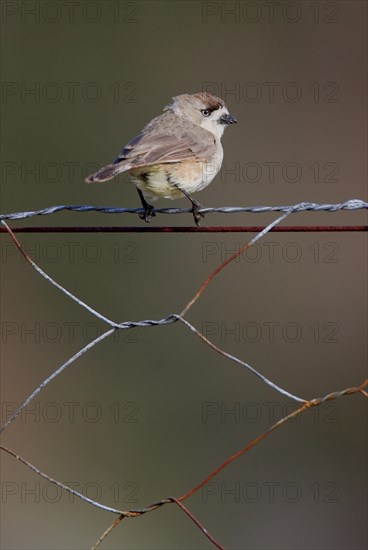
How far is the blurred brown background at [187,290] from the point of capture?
251 inches

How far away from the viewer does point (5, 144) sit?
8.67 m

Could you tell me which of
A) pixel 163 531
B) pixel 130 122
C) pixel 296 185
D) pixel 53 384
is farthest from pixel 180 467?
pixel 130 122

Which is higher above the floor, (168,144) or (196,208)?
(168,144)

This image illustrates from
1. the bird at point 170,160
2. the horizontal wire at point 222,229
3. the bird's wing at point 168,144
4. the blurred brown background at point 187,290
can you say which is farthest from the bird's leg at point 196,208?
the blurred brown background at point 187,290

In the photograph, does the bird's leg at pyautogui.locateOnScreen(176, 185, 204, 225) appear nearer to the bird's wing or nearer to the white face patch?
the bird's wing

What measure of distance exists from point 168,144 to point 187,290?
2830 millimetres

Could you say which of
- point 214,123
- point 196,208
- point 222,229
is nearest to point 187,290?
point 214,123

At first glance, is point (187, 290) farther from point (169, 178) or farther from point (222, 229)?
point (222, 229)

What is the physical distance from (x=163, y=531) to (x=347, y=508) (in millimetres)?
1177

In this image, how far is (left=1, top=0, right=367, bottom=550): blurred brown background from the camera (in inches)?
251

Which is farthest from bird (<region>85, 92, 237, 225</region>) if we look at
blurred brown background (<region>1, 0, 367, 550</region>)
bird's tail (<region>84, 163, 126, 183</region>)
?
blurred brown background (<region>1, 0, 367, 550</region>)

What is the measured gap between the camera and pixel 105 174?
4168mm

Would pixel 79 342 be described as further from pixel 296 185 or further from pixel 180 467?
pixel 296 185

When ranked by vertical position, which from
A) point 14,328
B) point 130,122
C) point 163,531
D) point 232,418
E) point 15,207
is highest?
point 130,122
